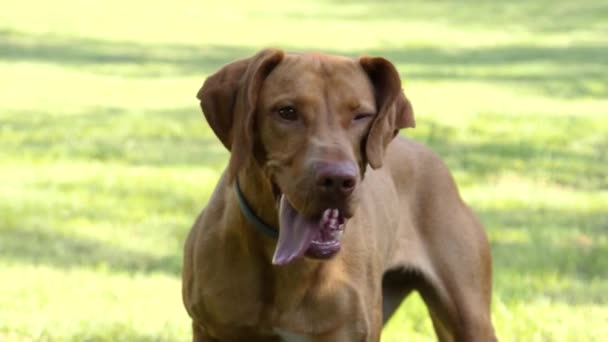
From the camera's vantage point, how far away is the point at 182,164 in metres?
12.1

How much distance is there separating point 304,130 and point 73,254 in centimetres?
392

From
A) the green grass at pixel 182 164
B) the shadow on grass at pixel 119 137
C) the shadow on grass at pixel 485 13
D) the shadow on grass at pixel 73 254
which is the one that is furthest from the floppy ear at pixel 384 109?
the shadow on grass at pixel 485 13

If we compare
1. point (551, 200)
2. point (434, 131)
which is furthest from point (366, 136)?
point (434, 131)

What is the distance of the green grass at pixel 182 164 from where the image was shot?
25.3 feet

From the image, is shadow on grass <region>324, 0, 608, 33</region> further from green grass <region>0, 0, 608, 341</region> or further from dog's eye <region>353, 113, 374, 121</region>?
dog's eye <region>353, 113, 374, 121</region>

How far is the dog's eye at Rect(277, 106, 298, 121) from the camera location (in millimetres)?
5238

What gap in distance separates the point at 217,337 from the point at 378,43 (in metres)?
21.8

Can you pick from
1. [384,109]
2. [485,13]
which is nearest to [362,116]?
[384,109]

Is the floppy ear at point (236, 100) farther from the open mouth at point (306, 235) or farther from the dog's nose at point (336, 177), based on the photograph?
the dog's nose at point (336, 177)

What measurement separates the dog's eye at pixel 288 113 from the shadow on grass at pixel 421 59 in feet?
44.5

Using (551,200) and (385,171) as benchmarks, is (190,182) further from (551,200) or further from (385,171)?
(385,171)

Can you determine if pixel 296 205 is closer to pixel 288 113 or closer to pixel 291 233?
pixel 291 233

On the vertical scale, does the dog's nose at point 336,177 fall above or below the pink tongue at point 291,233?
above

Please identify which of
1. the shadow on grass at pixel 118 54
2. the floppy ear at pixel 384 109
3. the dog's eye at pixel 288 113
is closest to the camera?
the dog's eye at pixel 288 113
